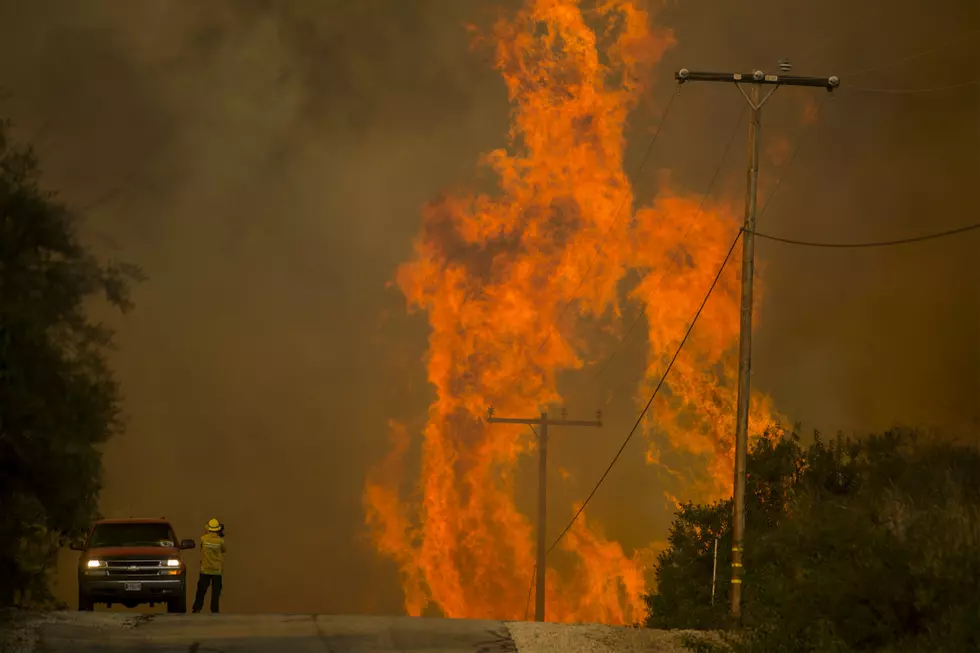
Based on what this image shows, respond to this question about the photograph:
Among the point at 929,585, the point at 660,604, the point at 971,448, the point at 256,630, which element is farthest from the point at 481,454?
the point at 929,585

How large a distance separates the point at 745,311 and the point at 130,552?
1238 centimetres

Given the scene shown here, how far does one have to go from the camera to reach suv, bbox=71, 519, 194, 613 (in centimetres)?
2511

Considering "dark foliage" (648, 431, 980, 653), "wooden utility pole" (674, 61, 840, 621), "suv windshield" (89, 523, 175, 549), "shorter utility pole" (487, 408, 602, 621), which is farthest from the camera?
"shorter utility pole" (487, 408, 602, 621)

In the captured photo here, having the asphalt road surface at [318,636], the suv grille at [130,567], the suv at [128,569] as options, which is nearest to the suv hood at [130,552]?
the suv at [128,569]

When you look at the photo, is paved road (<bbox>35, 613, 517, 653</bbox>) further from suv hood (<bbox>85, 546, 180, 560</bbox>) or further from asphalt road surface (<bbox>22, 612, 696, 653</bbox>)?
suv hood (<bbox>85, 546, 180, 560</bbox>)

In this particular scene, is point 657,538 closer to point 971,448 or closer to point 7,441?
point 971,448

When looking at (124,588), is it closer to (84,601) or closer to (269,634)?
(84,601)

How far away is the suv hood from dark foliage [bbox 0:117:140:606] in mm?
4737

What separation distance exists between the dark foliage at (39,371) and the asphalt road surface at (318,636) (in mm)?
1599

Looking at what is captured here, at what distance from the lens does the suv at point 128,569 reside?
25109 mm

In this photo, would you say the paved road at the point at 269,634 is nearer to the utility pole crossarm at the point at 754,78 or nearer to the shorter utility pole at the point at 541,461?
the utility pole crossarm at the point at 754,78

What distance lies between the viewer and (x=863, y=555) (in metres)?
16.7

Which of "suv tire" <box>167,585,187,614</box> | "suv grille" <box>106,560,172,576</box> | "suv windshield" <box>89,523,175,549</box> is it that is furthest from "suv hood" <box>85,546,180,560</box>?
"suv tire" <box>167,585,187,614</box>

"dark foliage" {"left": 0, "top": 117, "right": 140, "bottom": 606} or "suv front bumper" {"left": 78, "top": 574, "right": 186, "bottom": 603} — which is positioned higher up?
"dark foliage" {"left": 0, "top": 117, "right": 140, "bottom": 606}
